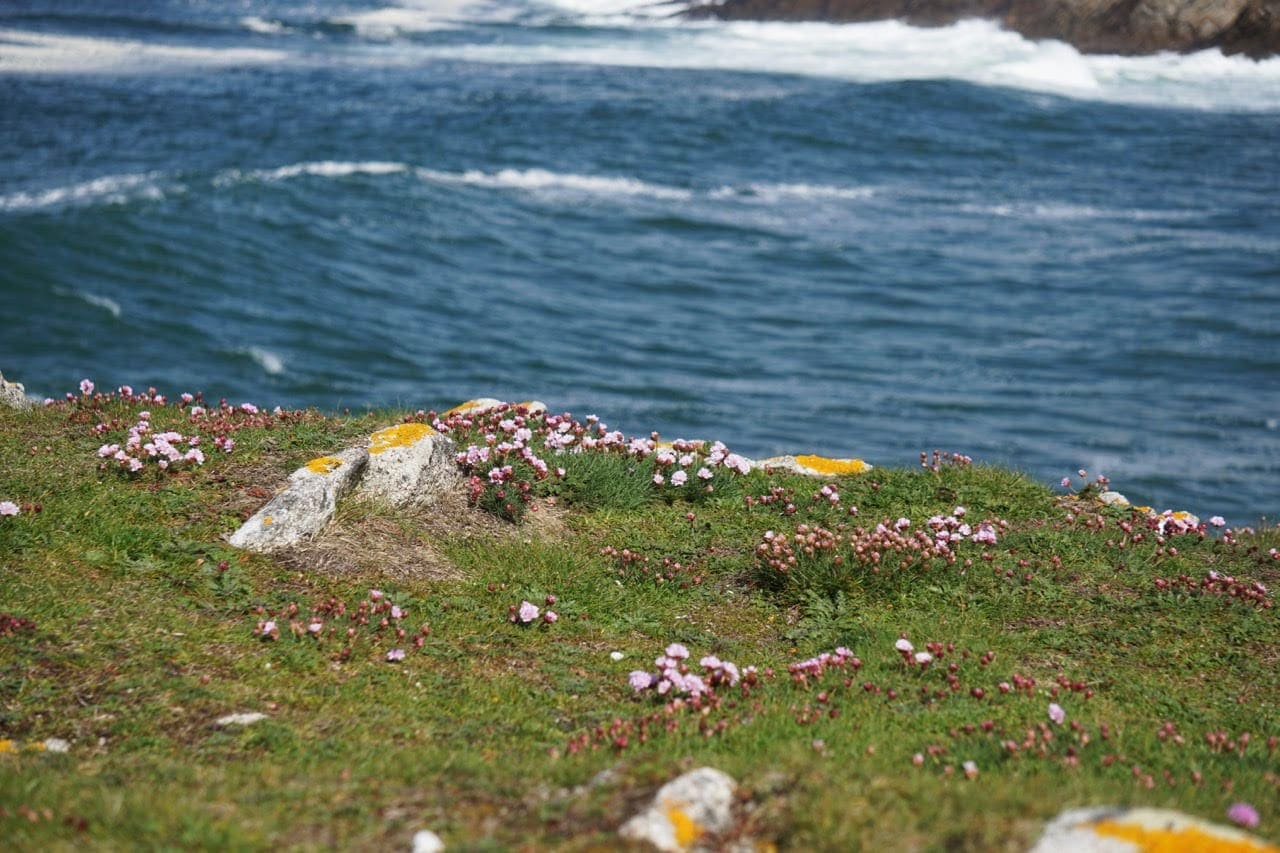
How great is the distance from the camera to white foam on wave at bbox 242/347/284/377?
93.6 ft

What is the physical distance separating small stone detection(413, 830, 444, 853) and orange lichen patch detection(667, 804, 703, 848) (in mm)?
1057

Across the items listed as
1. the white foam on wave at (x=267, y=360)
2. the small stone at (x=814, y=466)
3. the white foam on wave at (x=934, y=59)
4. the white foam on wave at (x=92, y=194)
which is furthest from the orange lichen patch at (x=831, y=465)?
the white foam on wave at (x=934, y=59)

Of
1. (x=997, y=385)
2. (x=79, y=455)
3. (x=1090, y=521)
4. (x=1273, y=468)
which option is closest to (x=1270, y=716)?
(x=1090, y=521)

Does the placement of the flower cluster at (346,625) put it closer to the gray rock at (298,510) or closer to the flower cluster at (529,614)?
the flower cluster at (529,614)

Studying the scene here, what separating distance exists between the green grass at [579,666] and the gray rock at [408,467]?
25 cm

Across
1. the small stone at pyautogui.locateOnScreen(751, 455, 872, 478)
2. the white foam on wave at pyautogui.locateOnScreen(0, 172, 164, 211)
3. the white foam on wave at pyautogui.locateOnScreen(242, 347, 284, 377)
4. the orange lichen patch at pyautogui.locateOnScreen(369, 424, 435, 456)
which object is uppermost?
the white foam on wave at pyautogui.locateOnScreen(0, 172, 164, 211)

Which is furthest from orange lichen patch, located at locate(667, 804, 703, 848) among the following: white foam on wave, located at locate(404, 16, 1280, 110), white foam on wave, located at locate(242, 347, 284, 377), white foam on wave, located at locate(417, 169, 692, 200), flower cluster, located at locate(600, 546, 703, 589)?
white foam on wave, located at locate(404, 16, 1280, 110)

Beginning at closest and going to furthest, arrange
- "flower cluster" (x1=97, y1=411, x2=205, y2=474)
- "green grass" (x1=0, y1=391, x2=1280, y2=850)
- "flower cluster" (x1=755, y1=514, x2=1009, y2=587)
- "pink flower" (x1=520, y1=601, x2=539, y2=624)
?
"green grass" (x1=0, y1=391, x2=1280, y2=850), "pink flower" (x1=520, y1=601, x2=539, y2=624), "flower cluster" (x1=755, y1=514, x2=1009, y2=587), "flower cluster" (x1=97, y1=411, x2=205, y2=474)

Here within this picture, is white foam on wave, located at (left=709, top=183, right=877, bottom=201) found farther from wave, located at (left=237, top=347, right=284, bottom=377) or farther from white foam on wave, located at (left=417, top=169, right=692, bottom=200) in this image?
wave, located at (left=237, top=347, right=284, bottom=377)

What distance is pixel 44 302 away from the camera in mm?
31531

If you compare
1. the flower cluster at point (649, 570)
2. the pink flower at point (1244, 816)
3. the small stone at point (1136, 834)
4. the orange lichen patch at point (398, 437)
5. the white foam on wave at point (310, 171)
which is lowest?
the flower cluster at point (649, 570)

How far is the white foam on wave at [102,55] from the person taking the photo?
62.2 m

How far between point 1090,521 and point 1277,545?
1924 millimetres

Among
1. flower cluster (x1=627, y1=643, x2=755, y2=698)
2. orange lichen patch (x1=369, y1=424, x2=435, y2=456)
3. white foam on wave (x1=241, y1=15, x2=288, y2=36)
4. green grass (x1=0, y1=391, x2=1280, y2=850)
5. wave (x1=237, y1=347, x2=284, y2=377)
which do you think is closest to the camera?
green grass (x1=0, y1=391, x2=1280, y2=850)
